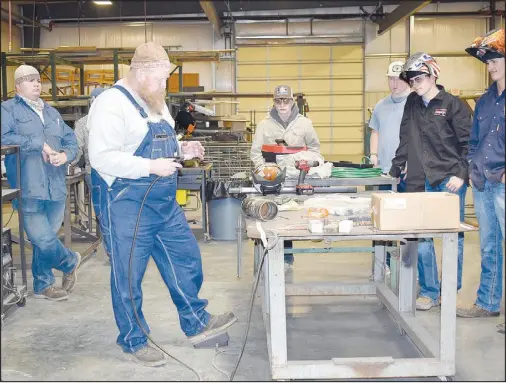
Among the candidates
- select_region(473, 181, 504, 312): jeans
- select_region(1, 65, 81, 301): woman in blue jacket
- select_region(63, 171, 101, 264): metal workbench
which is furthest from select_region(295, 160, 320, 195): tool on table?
select_region(63, 171, 101, 264): metal workbench

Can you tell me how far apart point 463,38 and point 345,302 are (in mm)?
12891

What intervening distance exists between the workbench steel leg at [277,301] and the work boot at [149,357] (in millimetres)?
659

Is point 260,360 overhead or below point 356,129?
below

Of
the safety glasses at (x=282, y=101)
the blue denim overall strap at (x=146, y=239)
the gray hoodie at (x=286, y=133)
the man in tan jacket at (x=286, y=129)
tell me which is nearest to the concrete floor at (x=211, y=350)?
the blue denim overall strap at (x=146, y=239)

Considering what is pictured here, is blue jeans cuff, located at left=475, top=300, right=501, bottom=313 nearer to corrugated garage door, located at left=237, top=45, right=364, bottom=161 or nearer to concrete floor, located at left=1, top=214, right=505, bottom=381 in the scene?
concrete floor, located at left=1, top=214, right=505, bottom=381

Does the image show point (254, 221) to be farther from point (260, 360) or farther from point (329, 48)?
point (329, 48)

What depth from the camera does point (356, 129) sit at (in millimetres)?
16156

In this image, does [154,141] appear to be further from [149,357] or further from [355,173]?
[355,173]

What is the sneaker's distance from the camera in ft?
13.4

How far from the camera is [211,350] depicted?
11.4 ft

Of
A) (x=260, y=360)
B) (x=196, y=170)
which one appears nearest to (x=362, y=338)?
(x=260, y=360)

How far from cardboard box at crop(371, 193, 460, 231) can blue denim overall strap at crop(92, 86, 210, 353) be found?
1.05 metres

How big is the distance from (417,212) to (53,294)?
2.83 metres

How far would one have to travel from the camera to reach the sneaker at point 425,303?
13.4ft
